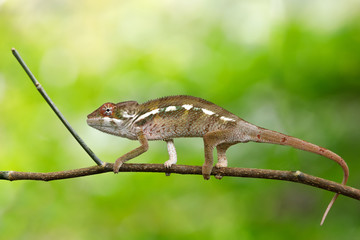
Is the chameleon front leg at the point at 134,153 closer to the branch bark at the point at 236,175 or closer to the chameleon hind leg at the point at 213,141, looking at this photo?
the branch bark at the point at 236,175

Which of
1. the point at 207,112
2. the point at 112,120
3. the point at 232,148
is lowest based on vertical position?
the point at 232,148

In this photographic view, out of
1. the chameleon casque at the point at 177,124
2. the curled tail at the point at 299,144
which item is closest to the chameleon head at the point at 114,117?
the chameleon casque at the point at 177,124

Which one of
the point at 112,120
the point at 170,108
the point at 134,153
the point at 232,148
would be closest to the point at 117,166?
the point at 134,153

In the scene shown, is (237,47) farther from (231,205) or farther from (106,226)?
(106,226)

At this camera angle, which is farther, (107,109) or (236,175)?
(107,109)

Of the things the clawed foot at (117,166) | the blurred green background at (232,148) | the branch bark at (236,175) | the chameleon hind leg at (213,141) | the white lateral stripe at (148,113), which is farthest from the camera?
the blurred green background at (232,148)

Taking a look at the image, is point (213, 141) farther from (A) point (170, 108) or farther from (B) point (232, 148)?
(B) point (232, 148)
